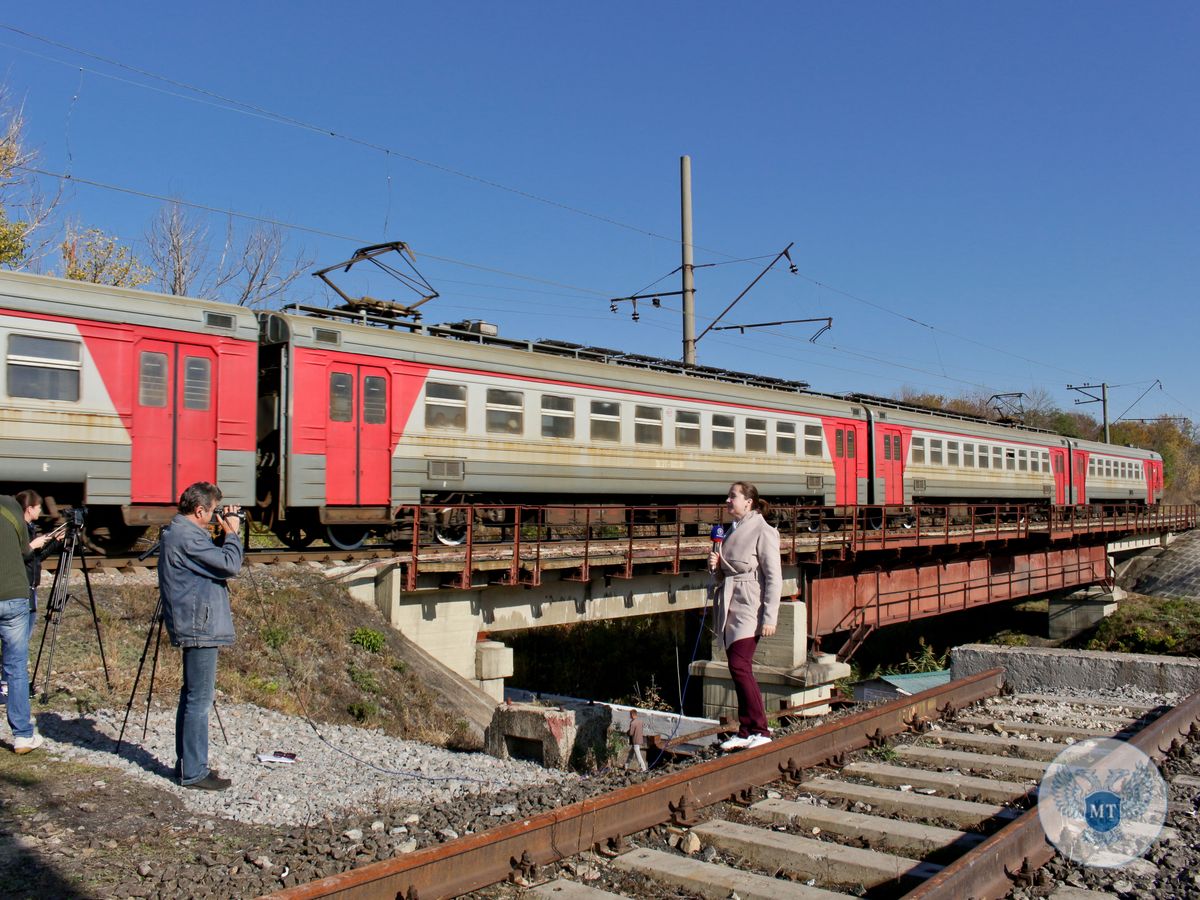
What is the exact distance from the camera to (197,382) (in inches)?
512

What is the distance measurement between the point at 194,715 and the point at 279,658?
4859 mm

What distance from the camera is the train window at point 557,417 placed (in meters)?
16.9

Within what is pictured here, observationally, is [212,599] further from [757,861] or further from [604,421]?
[604,421]

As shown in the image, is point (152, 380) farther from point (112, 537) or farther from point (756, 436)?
point (756, 436)

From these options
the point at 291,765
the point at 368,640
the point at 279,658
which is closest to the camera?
the point at 291,765

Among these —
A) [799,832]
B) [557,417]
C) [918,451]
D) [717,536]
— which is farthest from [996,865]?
[918,451]

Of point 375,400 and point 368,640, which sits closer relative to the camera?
point 368,640

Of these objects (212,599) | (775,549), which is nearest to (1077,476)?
(775,549)

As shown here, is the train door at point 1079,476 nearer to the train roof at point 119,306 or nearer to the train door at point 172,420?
the train roof at point 119,306

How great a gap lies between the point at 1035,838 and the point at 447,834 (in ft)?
9.58

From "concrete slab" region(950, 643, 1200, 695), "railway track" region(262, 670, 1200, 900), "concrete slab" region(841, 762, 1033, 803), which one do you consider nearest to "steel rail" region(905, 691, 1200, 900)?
"railway track" region(262, 670, 1200, 900)

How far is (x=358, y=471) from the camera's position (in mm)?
14258

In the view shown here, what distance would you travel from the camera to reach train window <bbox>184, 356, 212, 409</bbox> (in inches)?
508

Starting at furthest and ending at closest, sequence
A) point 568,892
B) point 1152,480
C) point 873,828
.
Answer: point 1152,480
point 873,828
point 568,892
